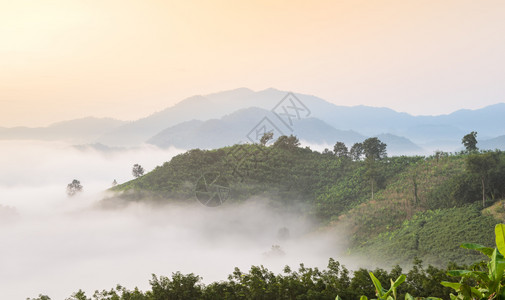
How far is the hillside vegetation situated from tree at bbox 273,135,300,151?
126 millimetres

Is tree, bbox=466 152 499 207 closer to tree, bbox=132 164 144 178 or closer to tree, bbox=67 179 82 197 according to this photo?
tree, bbox=132 164 144 178

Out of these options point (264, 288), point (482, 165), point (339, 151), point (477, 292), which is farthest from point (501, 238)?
point (339, 151)

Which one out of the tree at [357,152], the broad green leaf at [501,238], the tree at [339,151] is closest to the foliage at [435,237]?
the tree at [357,152]

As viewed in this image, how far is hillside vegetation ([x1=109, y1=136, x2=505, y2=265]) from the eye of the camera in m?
29.8

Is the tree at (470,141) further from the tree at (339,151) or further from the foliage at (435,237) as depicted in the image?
the tree at (339,151)

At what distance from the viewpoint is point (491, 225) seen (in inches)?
1104

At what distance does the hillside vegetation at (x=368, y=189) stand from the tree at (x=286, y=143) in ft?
0.41

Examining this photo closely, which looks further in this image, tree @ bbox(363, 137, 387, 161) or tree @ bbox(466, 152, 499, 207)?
tree @ bbox(363, 137, 387, 161)

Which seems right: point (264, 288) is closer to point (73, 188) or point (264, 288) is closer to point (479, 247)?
point (479, 247)

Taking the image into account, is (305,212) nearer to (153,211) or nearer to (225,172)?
(225,172)

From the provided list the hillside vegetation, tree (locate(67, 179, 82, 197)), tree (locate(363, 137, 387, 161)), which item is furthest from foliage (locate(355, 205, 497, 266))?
tree (locate(67, 179, 82, 197))

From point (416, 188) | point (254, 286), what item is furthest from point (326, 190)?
point (254, 286)

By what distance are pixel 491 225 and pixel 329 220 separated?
16.4 m

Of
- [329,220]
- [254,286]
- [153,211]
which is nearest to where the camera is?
[254,286]
